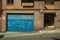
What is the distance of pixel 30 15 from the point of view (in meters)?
29.8

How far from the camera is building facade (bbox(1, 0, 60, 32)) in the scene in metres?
29.3

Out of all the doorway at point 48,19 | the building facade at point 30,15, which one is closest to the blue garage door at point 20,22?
the building facade at point 30,15

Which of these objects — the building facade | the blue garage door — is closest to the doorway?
the building facade

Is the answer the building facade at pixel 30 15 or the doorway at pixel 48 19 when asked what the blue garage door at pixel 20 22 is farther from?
the doorway at pixel 48 19

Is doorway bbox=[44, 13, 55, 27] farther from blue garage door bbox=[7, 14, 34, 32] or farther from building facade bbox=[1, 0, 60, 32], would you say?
blue garage door bbox=[7, 14, 34, 32]

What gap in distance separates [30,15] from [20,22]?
68.2 inches

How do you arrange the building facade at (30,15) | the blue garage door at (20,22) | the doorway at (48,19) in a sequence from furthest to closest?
the blue garage door at (20,22) → the doorway at (48,19) → the building facade at (30,15)

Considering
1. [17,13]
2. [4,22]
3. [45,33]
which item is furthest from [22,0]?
[45,33]

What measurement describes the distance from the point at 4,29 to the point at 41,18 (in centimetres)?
542

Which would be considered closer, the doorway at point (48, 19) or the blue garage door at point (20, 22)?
the doorway at point (48, 19)

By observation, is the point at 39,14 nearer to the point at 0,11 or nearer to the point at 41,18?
the point at 41,18

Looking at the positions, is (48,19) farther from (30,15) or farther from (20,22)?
(20,22)

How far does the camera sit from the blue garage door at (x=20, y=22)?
29.8m

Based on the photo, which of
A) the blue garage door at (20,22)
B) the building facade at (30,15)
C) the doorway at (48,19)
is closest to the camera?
the building facade at (30,15)
